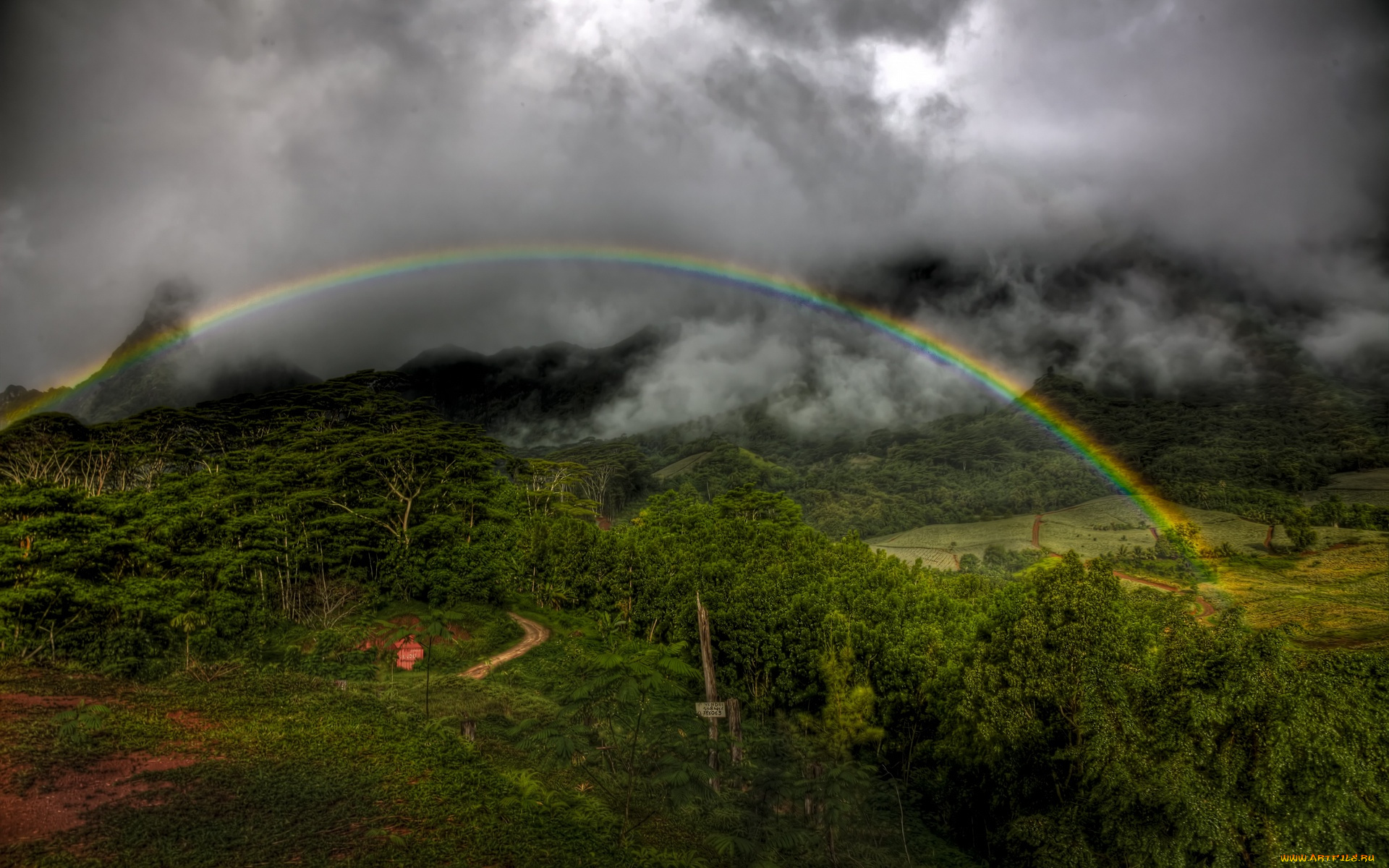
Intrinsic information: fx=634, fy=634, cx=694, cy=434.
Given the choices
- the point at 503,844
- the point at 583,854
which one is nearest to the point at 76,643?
the point at 503,844

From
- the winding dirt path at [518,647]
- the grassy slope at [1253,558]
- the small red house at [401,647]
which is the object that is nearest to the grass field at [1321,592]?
the grassy slope at [1253,558]

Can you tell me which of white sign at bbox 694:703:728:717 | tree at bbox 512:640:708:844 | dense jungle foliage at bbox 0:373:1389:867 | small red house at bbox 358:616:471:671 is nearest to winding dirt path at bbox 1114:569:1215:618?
dense jungle foliage at bbox 0:373:1389:867

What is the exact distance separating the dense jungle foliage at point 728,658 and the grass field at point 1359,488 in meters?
135

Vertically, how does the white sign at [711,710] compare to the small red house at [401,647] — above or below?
above

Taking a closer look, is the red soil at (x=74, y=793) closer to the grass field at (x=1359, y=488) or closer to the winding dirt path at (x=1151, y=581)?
the winding dirt path at (x=1151, y=581)

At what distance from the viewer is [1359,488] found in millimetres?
128375

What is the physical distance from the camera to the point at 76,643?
1859 centimetres

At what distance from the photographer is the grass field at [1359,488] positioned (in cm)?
11938

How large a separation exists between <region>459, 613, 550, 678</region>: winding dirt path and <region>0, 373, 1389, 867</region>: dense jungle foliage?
A: 1.45m

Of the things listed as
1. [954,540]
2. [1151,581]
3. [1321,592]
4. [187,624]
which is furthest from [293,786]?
[954,540]

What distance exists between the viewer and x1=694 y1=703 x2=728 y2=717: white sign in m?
15.3

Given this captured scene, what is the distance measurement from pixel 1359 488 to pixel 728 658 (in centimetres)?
16383

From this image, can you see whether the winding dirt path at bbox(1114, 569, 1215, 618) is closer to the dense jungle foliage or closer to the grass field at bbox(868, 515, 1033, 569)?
the grass field at bbox(868, 515, 1033, 569)

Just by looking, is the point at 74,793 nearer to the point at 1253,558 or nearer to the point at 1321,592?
the point at 1321,592
